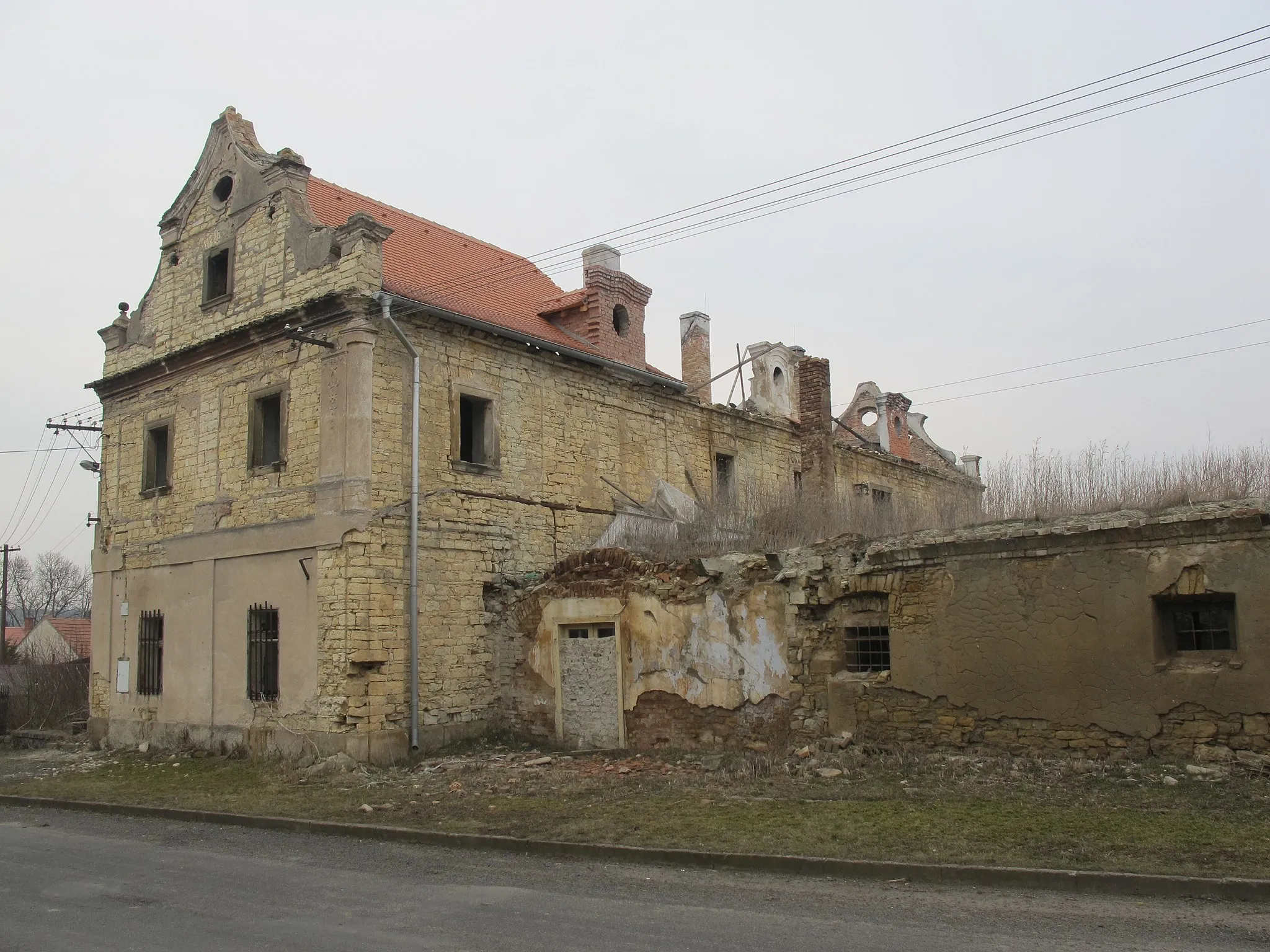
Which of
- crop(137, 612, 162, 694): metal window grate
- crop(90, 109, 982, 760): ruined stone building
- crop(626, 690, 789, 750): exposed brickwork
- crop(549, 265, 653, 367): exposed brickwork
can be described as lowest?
crop(626, 690, 789, 750): exposed brickwork

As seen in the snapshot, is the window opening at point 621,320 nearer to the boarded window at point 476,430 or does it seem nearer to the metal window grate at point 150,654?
Result: the boarded window at point 476,430

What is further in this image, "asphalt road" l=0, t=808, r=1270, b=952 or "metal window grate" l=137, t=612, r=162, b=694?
"metal window grate" l=137, t=612, r=162, b=694

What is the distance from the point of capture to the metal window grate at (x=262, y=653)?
1661 cm

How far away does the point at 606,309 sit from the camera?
21062 mm

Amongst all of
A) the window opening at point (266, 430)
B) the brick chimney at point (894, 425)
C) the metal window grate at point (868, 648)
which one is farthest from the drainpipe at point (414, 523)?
the brick chimney at point (894, 425)

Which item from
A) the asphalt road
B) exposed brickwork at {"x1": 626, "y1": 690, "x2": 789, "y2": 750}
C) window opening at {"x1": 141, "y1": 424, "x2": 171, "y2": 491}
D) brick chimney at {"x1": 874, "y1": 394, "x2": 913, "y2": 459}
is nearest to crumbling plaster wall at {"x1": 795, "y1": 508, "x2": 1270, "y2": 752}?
exposed brickwork at {"x1": 626, "y1": 690, "x2": 789, "y2": 750}

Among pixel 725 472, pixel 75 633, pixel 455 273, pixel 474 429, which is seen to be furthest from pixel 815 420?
pixel 75 633

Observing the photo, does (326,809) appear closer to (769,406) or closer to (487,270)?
(487,270)

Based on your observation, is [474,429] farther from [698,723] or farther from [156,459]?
[156,459]

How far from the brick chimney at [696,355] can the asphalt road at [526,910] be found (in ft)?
50.2

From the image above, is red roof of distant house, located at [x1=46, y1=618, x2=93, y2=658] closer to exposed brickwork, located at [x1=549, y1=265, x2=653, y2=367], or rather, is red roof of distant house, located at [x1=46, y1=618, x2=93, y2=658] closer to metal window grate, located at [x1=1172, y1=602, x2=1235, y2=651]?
exposed brickwork, located at [x1=549, y1=265, x2=653, y2=367]

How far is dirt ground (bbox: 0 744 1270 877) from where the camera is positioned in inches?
329

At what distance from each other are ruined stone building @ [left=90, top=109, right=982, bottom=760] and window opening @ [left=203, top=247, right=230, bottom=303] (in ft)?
0.21

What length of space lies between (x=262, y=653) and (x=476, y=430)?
507 cm
